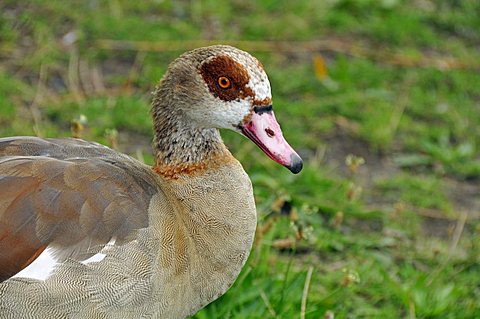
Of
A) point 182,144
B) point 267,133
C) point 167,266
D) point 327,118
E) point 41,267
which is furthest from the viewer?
point 327,118

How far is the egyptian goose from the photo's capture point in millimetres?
3000

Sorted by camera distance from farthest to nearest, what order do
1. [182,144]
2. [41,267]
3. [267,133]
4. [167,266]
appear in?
[182,144]
[267,133]
[167,266]
[41,267]

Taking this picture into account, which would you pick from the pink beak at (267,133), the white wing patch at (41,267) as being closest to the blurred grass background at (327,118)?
the pink beak at (267,133)

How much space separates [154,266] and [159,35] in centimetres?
316

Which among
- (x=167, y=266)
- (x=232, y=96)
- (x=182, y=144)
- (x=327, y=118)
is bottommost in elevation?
(x=327, y=118)

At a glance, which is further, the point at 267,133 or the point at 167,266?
the point at 267,133

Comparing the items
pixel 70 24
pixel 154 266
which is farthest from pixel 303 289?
pixel 70 24

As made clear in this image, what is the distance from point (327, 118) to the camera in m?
5.61

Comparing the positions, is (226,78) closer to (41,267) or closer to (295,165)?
(295,165)

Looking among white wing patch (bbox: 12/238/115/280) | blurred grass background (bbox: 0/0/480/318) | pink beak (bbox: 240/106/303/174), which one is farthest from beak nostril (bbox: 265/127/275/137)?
white wing patch (bbox: 12/238/115/280)

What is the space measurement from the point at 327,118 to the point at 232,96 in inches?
91.4

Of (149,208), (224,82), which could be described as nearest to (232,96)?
(224,82)

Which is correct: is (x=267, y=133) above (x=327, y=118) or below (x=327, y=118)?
above

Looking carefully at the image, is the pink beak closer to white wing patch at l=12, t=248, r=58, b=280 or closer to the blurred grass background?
the blurred grass background
